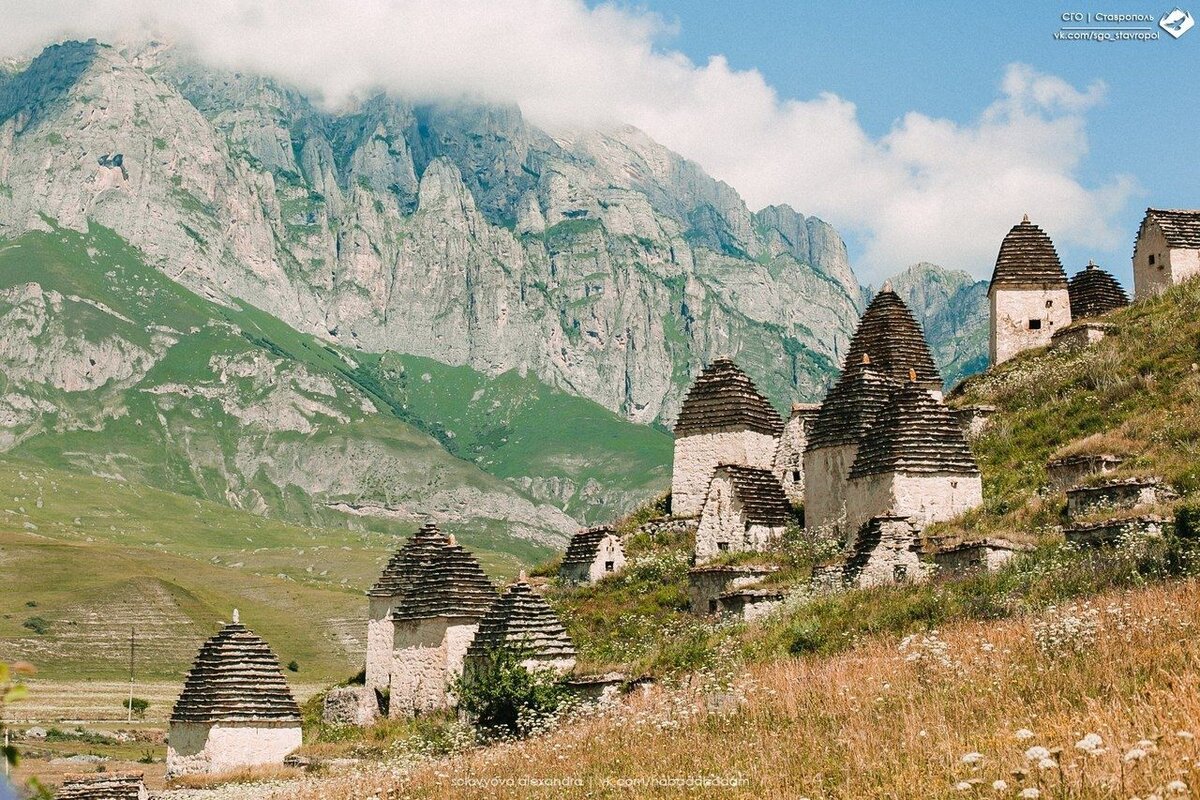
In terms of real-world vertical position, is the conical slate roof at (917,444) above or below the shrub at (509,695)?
above

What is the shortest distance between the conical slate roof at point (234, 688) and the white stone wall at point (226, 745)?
22 cm

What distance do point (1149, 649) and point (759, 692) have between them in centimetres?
627

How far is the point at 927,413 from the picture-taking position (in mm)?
37375

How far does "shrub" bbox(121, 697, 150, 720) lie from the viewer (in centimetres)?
9791

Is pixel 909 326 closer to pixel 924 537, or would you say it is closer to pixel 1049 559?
pixel 924 537

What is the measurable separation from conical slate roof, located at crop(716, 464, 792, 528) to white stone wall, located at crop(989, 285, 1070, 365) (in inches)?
572

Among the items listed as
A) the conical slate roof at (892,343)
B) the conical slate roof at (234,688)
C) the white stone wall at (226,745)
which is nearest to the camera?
the white stone wall at (226,745)

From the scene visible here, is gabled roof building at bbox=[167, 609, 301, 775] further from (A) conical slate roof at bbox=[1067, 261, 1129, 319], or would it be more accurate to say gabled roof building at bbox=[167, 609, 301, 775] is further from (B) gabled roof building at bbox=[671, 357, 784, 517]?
(A) conical slate roof at bbox=[1067, 261, 1129, 319]

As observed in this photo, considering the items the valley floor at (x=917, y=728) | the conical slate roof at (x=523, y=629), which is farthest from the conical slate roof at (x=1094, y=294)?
the valley floor at (x=917, y=728)

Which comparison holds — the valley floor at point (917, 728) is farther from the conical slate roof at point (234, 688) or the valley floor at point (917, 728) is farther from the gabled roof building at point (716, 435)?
the gabled roof building at point (716, 435)

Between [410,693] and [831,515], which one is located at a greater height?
[831,515]

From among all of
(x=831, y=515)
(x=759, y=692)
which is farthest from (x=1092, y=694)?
(x=831, y=515)

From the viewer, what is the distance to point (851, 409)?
41562 mm

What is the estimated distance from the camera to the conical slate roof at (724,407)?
165ft
